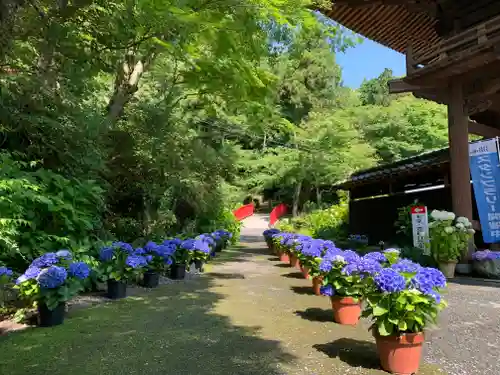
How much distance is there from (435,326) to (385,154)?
23482mm

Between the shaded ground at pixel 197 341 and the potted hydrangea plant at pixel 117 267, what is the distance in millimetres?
287

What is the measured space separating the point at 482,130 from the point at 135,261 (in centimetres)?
835

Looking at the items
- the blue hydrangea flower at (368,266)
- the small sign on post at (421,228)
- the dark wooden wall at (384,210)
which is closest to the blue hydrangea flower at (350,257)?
the blue hydrangea flower at (368,266)

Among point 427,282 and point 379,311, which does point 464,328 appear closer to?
point 427,282

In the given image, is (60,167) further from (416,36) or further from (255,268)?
(416,36)

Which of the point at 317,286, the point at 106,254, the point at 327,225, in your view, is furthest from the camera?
the point at 327,225

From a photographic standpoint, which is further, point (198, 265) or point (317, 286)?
point (198, 265)

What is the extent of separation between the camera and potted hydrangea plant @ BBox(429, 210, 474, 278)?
7730 millimetres

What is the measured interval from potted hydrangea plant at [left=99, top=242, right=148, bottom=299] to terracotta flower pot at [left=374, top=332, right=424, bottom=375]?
392 centimetres

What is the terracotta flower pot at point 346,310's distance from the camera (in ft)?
15.0

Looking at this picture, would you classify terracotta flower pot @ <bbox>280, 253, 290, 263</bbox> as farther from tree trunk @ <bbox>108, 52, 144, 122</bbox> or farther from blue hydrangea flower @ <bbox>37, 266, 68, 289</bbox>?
blue hydrangea flower @ <bbox>37, 266, 68, 289</bbox>

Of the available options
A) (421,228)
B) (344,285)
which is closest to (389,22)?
(421,228)

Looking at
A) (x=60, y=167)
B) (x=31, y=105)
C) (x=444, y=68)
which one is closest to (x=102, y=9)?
(x=31, y=105)

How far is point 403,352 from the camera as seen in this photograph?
313 centimetres
